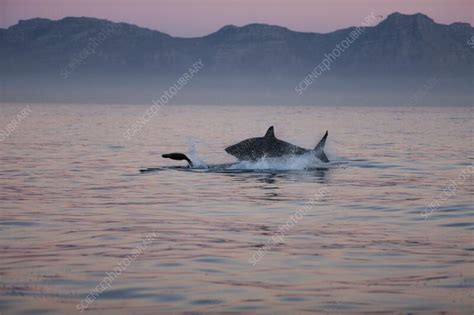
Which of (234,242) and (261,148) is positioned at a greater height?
(261,148)

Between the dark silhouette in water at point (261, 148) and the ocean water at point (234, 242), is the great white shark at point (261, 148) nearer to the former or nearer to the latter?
the dark silhouette in water at point (261, 148)

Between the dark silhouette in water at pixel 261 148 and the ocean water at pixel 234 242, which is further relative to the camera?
the dark silhouette in water at pixel 261 148

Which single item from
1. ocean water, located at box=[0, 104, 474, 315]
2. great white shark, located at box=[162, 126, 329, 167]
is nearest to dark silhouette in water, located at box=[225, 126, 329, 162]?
great white shark, located at box=[162, 126, 329, 167]

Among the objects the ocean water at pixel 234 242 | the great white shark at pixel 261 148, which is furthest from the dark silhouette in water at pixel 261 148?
the ocean water at pixel 234 242

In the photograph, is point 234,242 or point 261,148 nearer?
point 234,242

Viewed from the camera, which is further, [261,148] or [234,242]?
[261,148]

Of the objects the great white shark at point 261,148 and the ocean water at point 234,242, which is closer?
the ocean water at point 234,242

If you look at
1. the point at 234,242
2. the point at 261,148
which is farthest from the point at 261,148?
the point at 234,242

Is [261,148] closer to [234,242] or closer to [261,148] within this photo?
[261,148]

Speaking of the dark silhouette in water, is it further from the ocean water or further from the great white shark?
the ocean water

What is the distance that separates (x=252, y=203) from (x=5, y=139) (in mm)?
40935

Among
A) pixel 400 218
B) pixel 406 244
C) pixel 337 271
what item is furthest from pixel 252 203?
pixel 337 271

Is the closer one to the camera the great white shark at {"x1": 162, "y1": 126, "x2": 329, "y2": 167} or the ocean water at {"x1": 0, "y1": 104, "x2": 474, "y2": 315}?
the ocean water at {"x1": 0, "y1": 104, "x2": 474, "y2": 315}

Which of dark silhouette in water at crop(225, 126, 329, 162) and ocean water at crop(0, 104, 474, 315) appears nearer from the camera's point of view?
ocean water at crop(0, 104, 474, 315)
